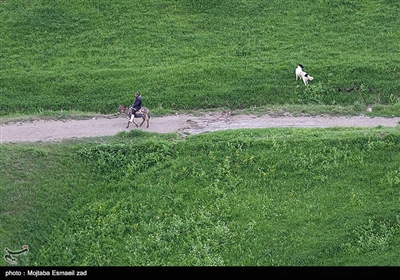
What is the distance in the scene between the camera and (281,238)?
21.9 metres

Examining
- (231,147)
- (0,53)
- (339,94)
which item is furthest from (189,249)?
(0,53)

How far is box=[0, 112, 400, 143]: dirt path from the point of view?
1107 inches

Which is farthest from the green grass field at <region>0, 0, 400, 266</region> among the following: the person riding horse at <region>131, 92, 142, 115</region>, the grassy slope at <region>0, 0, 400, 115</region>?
the person riding horse at <region>131, 92, 142, 115</region>

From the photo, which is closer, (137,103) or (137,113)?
(137,103)

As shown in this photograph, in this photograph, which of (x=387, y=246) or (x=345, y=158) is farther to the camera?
(x=345, y=158)

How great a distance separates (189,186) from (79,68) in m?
13.4

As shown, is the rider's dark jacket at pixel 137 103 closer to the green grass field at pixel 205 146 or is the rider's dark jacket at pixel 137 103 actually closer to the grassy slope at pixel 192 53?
the green grass field at pixel 205 146

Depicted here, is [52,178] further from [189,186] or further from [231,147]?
[231,147]

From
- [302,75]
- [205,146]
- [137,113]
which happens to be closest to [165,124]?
[137,113]

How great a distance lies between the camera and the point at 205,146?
85.2ft

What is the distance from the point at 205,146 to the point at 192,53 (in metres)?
10.7

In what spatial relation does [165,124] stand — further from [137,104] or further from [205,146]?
[205,146]

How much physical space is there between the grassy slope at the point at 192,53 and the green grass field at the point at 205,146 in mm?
93

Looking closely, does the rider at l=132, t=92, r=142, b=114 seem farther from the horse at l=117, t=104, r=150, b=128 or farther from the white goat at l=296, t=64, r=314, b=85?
the white goat at l=296, t=64, r=314, b=85
